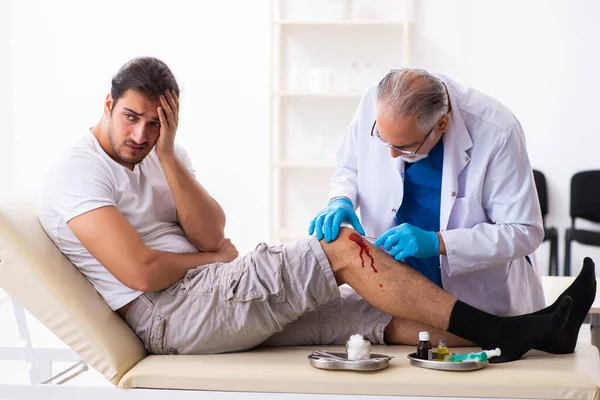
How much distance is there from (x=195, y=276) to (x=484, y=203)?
2.58 ft

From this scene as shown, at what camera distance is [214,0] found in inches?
203

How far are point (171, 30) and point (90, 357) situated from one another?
3602 millimetres

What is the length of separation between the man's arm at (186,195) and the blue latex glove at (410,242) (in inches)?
18.2

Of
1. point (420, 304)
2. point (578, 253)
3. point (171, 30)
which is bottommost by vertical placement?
point (578, 253)

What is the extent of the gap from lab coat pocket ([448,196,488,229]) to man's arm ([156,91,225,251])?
627 mm

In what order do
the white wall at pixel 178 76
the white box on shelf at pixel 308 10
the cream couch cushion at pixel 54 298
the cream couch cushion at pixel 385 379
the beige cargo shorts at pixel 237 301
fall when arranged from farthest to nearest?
the white wall at pixel 178 76
the white box on shelf at pixel 308 10
the beige cargo shorts at pixel 237 301
the cream couch cushion at pixel 54 298
the cream couch cushion at pixel 385 379

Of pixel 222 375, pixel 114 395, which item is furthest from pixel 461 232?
pixel 114 395

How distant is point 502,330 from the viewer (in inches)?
75.9

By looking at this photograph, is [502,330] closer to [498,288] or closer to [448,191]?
[498,288]

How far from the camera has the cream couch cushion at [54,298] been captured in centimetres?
184

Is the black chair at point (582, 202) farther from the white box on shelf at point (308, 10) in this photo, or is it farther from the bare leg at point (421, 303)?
the bare leg at point (421, 303)

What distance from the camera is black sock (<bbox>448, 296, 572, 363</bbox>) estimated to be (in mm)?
1902

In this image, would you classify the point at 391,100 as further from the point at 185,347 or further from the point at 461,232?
the point at 185,347

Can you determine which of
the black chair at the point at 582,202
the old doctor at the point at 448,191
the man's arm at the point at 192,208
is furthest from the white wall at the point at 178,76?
the man's arm at the point at 192,208
